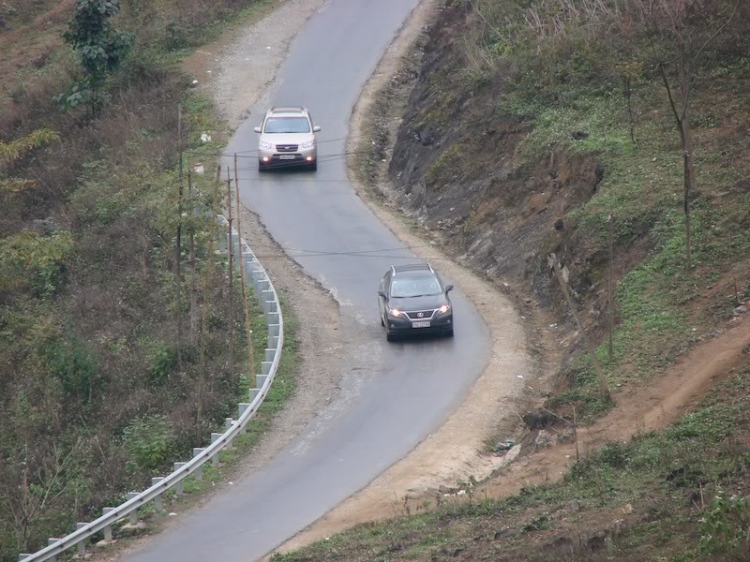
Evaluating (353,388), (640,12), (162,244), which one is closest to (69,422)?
(353,388)

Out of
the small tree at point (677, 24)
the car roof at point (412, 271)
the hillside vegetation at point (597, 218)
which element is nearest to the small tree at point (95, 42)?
the hillside vegetation at point (597, 218)

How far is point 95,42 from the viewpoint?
140ft

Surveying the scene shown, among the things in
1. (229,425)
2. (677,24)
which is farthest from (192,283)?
(677,24)

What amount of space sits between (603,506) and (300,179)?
25576 mm

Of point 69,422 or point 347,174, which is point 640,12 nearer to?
point 347,174

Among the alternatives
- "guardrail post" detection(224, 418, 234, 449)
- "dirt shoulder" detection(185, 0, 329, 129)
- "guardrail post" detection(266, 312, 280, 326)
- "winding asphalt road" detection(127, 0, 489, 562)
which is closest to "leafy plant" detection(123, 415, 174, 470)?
"guardrail post" detection(224, 418, 234, 449)

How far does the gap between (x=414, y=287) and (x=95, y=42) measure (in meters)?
24.1

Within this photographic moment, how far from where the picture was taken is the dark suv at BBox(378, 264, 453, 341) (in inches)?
923

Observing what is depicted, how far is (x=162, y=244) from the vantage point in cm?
3145

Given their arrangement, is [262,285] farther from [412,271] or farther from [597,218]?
[597,218]

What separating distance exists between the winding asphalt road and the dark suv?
43 centimetres

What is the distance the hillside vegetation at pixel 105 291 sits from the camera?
1978 cm

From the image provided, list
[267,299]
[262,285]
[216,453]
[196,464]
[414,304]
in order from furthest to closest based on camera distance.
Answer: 1. [262,285]
2. [267,299]
3. [414,304]
4. [216,453]
5. [196,464]

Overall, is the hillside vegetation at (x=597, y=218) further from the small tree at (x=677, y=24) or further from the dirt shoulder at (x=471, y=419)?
the dirt shoulder at (x=471, y=419)
